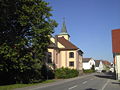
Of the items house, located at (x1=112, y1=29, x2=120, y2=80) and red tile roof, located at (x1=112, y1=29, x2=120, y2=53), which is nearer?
house, located at (x1=112, y1=29, x2=120, y2=80)

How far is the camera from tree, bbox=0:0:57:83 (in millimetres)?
23969

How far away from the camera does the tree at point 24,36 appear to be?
2397 cm

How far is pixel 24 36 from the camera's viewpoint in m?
27.1

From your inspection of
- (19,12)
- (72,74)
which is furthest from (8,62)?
(72,74)

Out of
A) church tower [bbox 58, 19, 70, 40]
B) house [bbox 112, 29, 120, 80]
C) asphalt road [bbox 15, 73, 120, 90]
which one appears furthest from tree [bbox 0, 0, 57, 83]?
church tower [bbox 58, 19, 70, 40]

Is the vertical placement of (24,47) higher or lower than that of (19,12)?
lower

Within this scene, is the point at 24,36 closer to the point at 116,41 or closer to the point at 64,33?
the point at 116,41

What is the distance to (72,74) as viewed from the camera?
150 ft

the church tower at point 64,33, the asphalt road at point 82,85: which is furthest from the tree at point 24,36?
the church tower at point 64,33

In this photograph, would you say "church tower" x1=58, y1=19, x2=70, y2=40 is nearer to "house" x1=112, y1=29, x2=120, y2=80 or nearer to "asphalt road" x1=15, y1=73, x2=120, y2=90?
"house" x1=112, y1=29, x2=120, y2=80

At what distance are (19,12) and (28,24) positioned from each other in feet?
6.19

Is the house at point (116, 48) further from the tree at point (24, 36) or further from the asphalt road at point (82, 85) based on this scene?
the tree at point (24, 36)

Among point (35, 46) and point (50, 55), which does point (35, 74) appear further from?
point (50, 55)

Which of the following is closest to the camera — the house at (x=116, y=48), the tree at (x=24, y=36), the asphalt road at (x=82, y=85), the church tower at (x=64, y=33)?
the asphalt road at (x=82, y=85)
